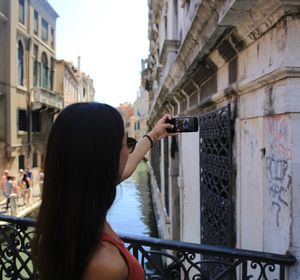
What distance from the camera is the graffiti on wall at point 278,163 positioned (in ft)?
7.73

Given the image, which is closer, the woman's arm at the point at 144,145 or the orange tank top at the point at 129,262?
the orange tank top at the point at 129,262

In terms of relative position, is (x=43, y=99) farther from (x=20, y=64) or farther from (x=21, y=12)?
(x=21, y=12)

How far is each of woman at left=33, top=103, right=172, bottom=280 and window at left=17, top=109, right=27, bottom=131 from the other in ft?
65.8

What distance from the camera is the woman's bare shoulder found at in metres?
1.16

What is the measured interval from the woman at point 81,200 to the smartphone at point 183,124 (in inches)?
54.2

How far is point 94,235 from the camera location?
1.20 m

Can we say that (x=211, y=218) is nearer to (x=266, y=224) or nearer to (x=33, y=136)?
(x=266, y=224)

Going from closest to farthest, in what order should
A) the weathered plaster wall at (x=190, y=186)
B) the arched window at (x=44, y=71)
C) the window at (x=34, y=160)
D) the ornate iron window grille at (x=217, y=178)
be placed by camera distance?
the ornate iron window grille at (x=217, y=178), the weathered plaster wall at (x=190, y=186), the window at (x=34, y=160), the arched window at (x=44, y=71)

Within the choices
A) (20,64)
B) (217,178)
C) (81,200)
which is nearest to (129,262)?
(81,200)

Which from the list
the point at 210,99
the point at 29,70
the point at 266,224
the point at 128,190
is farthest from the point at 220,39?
the point at 128,190

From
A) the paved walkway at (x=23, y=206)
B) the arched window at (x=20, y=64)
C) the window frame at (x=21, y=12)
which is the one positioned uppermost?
the window frame at (x=21, y=12)

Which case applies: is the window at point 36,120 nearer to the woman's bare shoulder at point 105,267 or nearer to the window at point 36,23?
the window at point 36,23

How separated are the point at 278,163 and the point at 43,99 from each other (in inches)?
850

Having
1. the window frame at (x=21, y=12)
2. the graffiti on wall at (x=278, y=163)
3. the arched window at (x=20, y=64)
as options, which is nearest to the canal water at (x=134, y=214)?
the arched window at (x=20, y=64)
